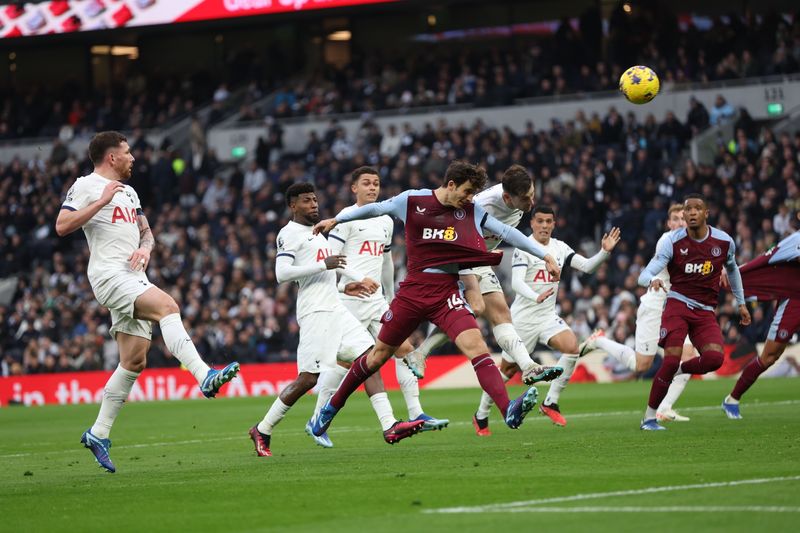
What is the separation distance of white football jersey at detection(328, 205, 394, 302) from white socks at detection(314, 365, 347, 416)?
1309mm

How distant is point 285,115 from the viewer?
40.7 m

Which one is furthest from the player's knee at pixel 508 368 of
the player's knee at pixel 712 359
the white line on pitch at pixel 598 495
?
the white line on pitch at pixel 598 495

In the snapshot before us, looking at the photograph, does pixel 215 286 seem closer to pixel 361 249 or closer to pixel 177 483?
pixel 361 249

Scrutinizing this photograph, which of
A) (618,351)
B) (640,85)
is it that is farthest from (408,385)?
(640,85)

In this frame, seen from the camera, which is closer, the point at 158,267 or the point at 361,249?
the point at 361,249

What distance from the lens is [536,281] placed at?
16234 mm

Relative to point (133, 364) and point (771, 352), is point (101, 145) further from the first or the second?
point (771, 352)

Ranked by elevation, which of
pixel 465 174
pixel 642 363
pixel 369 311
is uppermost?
pixel 465 174

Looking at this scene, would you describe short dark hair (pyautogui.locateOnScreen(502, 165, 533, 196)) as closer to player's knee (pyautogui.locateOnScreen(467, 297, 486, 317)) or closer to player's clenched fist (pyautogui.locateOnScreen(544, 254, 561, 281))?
player's knee (pyautogui.locateOnScreen(467, 297, 486, 317))

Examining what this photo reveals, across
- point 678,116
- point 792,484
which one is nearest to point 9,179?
point 678,116

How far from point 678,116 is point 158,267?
1430 centimetres

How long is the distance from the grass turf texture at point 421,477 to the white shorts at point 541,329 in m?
1.00

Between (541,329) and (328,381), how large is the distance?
346cm

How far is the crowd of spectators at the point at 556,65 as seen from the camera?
3306 centimetres
